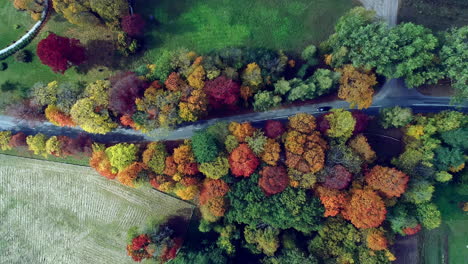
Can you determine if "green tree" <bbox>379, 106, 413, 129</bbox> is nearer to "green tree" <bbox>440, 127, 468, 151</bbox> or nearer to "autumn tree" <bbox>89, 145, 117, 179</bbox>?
"green tree" <bbox>440, 127, 468, 151</bbox>

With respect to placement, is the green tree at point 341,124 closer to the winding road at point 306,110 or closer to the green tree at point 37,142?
the winding road at point 306,110

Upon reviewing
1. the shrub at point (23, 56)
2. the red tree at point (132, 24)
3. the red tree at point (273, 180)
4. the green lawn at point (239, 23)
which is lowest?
the red tree at point (273, 180)

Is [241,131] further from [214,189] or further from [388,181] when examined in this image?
[388,181]

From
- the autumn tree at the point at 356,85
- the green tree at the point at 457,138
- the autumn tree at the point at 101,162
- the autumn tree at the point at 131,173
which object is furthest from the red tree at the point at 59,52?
the green tree at the point at 457,138

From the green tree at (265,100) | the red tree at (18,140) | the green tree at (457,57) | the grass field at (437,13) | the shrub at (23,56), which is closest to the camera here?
the green tree at (457,57)

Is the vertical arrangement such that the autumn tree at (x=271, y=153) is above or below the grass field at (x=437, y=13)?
below

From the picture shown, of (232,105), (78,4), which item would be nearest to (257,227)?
(232,105)

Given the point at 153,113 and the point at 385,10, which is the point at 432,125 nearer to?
the point at 385,10
